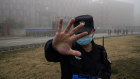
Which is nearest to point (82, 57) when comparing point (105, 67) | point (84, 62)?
point (84, 62)

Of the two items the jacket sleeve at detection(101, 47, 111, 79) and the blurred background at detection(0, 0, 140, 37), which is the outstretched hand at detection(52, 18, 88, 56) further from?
the blurred background at detection(0, 0, 140, 37)

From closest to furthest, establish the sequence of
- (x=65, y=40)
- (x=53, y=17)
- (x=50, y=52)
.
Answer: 1. (x=65, y=40)
2. (x=50, y=52)
3. (x=53, y=17)

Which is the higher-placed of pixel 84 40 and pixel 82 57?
pixel 84 40

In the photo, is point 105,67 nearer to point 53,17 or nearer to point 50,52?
point 50,52

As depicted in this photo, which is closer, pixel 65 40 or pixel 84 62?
pixel 65 40

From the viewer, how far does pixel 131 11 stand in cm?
6869

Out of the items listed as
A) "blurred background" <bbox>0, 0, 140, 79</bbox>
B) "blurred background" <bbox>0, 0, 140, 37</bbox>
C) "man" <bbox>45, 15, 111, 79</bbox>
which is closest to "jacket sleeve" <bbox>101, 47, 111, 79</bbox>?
"man" <bbox>45, 15, 111, 79</bbox>

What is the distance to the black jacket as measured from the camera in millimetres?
1631

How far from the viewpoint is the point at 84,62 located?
1671 mm

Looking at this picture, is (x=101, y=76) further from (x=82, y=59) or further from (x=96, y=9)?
(x=96, y=9)

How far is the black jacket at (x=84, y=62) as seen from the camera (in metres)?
1.63

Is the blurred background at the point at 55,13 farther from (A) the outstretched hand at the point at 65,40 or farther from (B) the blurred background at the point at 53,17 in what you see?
(A) the outstretched hand at the point at 65,40

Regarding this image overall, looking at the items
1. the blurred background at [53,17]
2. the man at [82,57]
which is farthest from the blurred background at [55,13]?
the man at [82,57]

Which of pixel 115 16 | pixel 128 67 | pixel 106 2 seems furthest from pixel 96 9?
pixel 128 67
